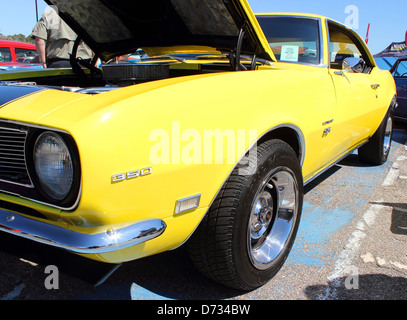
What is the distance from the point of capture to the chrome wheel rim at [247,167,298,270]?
1874 mm

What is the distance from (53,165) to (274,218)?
127cm

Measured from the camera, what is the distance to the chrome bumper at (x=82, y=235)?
47.5 inches

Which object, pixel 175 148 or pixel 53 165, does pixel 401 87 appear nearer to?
pixel 175 148

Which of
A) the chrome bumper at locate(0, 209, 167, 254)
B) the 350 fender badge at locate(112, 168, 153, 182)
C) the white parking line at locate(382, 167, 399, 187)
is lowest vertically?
the white parking line at locate(382, 167, 399, 187)

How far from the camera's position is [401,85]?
6324mm

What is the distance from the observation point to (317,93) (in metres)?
2.15

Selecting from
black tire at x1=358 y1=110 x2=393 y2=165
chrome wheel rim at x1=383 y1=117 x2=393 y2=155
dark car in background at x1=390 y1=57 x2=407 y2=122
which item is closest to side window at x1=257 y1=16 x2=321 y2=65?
black tire at x1=358 y1=110 x2=393 y2=165

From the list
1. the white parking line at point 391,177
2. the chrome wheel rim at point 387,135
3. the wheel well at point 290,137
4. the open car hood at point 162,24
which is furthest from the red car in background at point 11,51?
the wheel well at point 290,137

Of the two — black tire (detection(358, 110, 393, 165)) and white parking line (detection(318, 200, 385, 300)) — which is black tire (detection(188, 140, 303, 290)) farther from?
black tire (detection(358, 110, 393, 165))

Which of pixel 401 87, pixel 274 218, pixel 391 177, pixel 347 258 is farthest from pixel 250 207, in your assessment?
pixel 401 87

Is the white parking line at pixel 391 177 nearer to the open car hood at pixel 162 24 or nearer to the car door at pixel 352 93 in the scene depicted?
the car door at pixel 352 93

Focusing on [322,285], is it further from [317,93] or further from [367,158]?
[367,158]

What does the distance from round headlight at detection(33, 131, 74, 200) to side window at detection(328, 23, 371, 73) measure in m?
2.40
